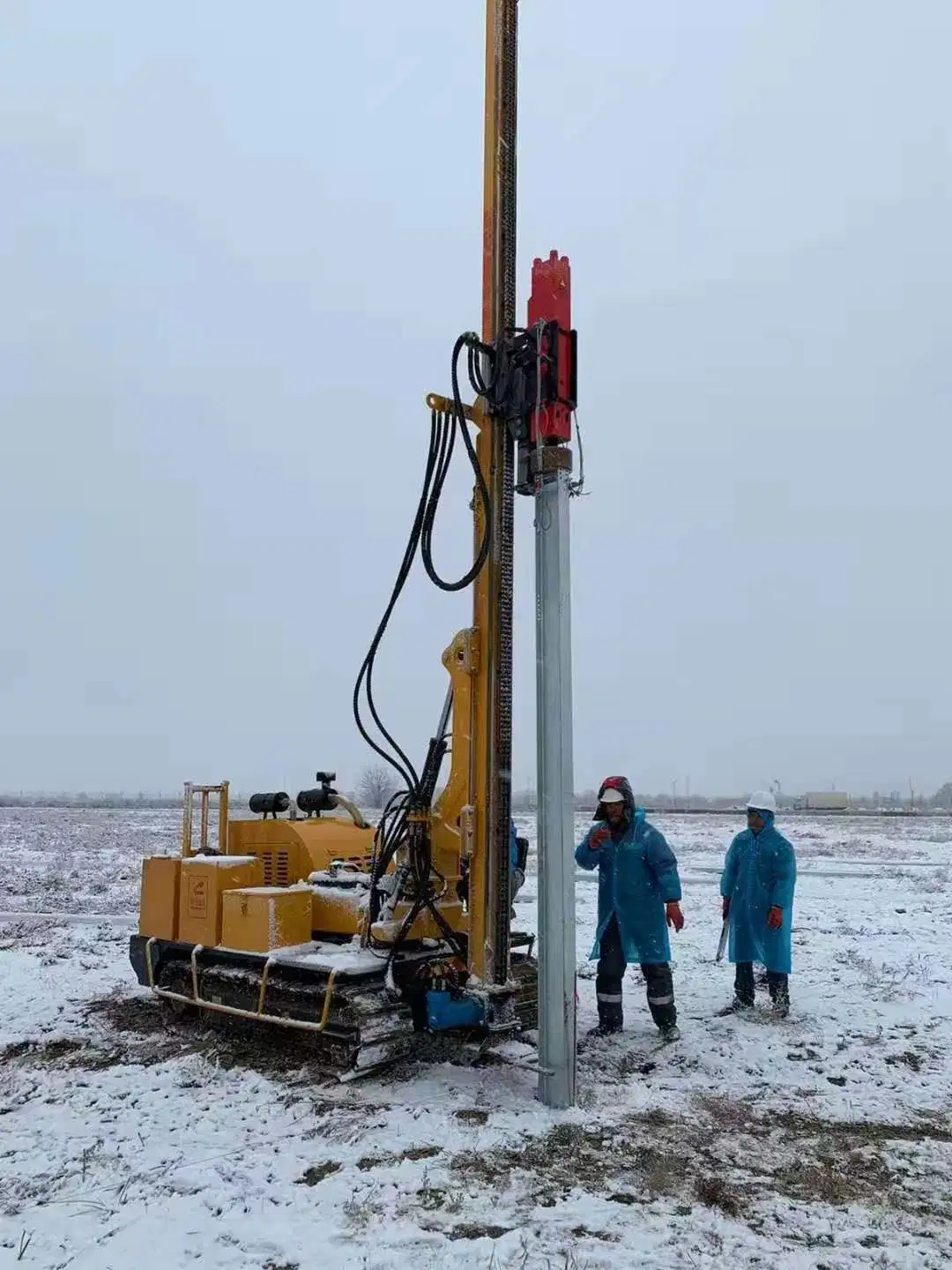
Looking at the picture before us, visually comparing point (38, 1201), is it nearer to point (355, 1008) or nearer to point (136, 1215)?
point (136, 1215)

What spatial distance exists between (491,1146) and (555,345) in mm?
4678

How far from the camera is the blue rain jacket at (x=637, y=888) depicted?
773cm

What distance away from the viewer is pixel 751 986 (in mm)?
8391

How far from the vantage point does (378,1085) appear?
6.21 m

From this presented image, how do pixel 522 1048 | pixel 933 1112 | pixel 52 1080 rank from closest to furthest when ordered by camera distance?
pixel 933 1112 → pixel 52 1080 → pixel 522 1048

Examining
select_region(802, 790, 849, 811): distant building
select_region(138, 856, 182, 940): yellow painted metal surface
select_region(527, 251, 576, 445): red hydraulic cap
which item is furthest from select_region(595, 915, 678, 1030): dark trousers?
select_region(802, 790, 849, 811): distant building

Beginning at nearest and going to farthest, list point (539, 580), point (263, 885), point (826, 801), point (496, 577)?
point (539, 580), point (496, 577), point (263, 885), point (826, 801)

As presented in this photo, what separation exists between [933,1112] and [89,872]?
19389 millimetres

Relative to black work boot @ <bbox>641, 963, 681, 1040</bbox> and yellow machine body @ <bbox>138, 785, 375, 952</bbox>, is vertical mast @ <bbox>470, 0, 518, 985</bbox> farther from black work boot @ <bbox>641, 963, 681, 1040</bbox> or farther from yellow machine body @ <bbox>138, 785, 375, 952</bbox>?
black work boot @ <bbox>641, 963, 681, 1040</bbox>

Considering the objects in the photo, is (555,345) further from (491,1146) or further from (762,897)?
(762,897)

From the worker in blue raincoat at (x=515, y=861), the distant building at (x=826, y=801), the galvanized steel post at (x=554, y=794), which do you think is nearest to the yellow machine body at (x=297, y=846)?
the worker in blue raincoat at (x=515, y=861)

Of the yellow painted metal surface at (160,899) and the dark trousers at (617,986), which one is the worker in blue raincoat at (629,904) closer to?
the dark trousers at (617,986)

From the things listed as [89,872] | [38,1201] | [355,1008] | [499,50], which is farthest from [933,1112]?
[89,872]

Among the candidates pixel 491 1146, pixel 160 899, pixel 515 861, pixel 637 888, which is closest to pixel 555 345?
pixel 515 861
